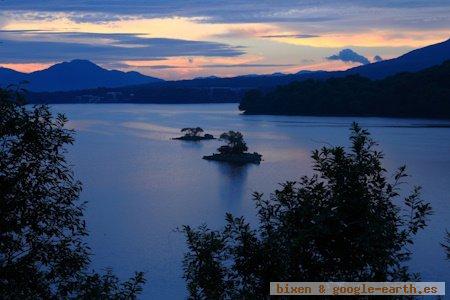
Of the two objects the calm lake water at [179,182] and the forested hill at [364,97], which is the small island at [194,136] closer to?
the calm lake water at [179,182]

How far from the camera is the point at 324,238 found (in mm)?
4105

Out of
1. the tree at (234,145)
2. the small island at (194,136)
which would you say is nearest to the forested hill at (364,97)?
the small island at (194,136)

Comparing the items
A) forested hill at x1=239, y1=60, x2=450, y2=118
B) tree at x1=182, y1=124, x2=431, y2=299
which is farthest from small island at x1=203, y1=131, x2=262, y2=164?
forested hill at x1=239, y1=60, x2=450, y2=118

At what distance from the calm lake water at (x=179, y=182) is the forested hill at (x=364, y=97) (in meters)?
13.5

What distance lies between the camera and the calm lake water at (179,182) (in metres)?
15.4

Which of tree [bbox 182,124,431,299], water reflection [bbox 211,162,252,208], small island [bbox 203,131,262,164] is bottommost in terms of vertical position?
water reflection [bbox 211,162,252,208]

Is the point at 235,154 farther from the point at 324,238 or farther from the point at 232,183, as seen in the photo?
the point at 324,238

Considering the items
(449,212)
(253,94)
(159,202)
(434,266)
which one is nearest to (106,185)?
(159,202)

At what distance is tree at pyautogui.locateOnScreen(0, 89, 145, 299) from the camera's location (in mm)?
4668

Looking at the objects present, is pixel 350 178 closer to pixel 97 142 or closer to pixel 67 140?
pixel 67 140

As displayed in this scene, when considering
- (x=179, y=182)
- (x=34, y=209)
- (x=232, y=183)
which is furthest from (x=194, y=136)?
(x=34, y=209)

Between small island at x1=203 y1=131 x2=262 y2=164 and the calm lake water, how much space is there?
972 mm

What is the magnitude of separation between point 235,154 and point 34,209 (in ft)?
103

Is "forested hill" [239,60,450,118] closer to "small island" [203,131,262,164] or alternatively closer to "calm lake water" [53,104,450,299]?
"calm lake water" [53,104,450,299]
